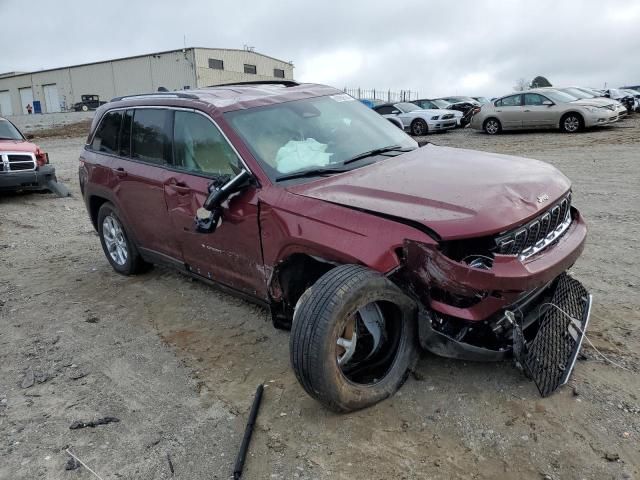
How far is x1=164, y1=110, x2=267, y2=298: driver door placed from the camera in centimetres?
374

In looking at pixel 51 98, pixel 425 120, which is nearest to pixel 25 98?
pixel 51 98

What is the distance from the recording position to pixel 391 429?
2.97m

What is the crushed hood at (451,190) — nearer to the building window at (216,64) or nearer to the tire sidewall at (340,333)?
the tire sidewall at (340,333)

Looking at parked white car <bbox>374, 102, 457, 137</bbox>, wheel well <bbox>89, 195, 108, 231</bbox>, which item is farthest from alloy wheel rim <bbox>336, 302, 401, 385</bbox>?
parked white car <bbox>374, 102, 457, 137</bbox>

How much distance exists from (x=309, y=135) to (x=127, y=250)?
2574mm

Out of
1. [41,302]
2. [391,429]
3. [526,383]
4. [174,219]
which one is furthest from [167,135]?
[526,383]

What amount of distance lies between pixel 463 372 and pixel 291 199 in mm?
1581

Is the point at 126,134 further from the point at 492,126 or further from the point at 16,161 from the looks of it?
the point at 492,126

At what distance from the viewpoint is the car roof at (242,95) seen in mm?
4203

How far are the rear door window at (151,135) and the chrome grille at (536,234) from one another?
9.49ft

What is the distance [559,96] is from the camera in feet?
54.8

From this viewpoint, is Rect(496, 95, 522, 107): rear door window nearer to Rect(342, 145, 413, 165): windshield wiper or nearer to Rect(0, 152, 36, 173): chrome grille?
Rect(0, 152, 36, 173): chrome grille

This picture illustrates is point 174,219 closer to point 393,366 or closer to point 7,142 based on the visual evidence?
point 393,366

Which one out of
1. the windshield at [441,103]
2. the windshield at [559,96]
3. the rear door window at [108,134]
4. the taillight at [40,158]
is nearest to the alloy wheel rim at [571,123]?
the windshield at [559,96]
